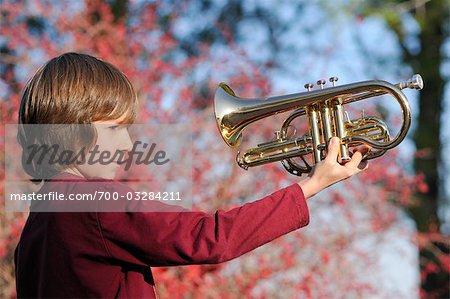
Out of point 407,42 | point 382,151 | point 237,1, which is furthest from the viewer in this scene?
point 237,1

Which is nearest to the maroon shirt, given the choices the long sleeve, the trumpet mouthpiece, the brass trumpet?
the long sleeve

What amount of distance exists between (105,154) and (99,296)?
1.40 feet

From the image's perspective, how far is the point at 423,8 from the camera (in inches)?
352

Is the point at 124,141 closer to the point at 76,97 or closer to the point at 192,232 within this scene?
the point at 76,97

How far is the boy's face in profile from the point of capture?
2.05 m

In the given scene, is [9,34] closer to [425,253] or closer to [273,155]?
[273,155]

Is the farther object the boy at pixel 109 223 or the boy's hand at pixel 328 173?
the boy's hand at pixel 328 173

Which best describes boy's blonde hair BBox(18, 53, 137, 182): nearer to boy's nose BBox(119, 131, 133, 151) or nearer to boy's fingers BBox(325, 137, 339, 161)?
boy's nose BBox(119, 131, 133, 151)

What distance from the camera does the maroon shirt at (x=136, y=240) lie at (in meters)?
1.84

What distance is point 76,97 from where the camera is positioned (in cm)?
205

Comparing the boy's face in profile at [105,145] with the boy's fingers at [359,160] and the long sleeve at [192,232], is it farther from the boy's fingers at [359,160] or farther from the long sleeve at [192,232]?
the boy's fingers at [359,160]

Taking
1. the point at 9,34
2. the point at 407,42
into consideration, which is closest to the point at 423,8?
the point at 407,42

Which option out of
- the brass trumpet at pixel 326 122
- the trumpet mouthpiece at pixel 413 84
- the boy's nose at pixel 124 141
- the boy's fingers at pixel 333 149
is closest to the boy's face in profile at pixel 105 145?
the boy's nose at pixel 124 141

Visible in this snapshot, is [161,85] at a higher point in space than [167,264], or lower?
higher
